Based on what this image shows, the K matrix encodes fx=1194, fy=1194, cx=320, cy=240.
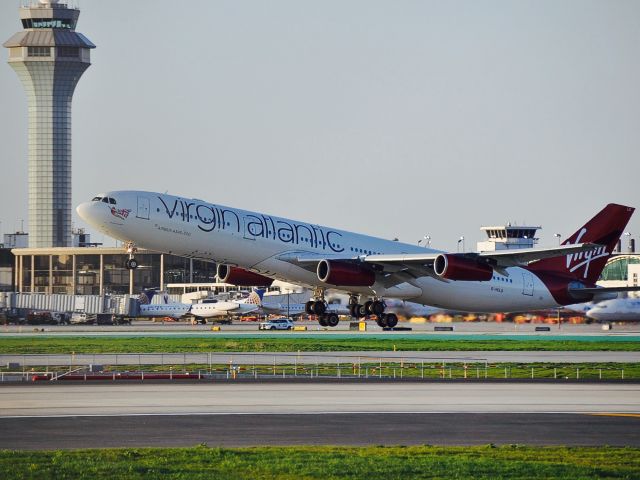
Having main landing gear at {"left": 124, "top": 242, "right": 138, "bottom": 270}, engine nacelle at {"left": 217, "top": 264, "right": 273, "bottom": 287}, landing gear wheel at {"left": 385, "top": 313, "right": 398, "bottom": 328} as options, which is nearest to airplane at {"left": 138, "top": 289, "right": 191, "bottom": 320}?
landing gear wheel at {"left": 385, "top": 313, "right": 398, "bottom": 328}

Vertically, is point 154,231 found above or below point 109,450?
above

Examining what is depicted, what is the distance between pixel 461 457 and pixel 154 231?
35.7 meters

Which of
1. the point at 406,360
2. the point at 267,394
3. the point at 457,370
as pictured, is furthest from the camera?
the point at 406,360

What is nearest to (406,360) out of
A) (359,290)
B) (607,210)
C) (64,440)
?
(359,290)

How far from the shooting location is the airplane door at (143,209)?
6950 centimetres

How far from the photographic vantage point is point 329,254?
78250 mm

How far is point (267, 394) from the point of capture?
5984cm

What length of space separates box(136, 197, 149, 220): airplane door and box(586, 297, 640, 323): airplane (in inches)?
3021

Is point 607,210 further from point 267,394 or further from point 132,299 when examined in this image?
point 132,299

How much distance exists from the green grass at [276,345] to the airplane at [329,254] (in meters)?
11.0

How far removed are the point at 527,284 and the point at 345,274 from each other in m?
20.7

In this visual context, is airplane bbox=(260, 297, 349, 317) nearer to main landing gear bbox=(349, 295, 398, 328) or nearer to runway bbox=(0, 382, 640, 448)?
main landing gear bbox=(349, 295, 398, 328)

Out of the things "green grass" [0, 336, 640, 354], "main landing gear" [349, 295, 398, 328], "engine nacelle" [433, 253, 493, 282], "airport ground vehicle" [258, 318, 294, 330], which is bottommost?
"green grass" [0, 336, 640, 354]

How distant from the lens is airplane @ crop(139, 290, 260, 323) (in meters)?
181
